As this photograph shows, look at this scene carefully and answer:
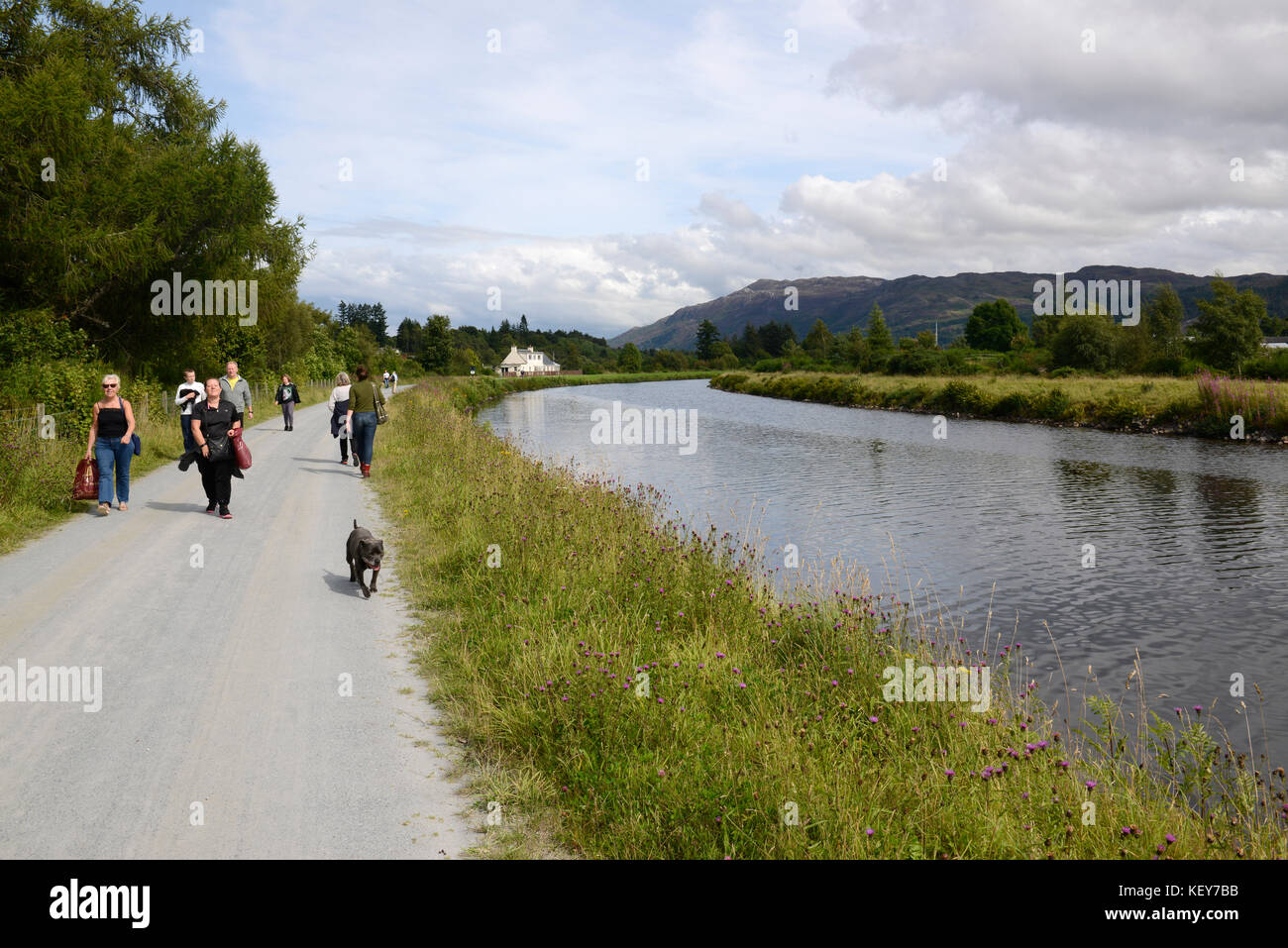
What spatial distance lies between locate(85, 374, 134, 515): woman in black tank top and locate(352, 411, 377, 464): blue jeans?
464 cm

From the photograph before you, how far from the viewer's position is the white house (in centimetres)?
15250

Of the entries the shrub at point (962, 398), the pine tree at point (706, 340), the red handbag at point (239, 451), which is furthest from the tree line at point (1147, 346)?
the pine tree at point (706, 340)

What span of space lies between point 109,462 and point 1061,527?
1651 centimetres

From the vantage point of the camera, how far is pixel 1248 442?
2783cm

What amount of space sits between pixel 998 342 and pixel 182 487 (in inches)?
4774

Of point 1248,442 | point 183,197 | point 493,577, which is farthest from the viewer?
point 1248,442

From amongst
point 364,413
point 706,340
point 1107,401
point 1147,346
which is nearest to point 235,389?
point 364,413

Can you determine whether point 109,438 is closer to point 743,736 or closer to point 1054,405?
point 743,736

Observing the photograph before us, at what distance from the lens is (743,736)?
4574mm

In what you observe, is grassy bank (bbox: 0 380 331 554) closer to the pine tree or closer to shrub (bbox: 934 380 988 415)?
shrub (bbox: 934 380 988 415)

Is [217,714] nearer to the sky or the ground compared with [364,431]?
nearer to the ground
